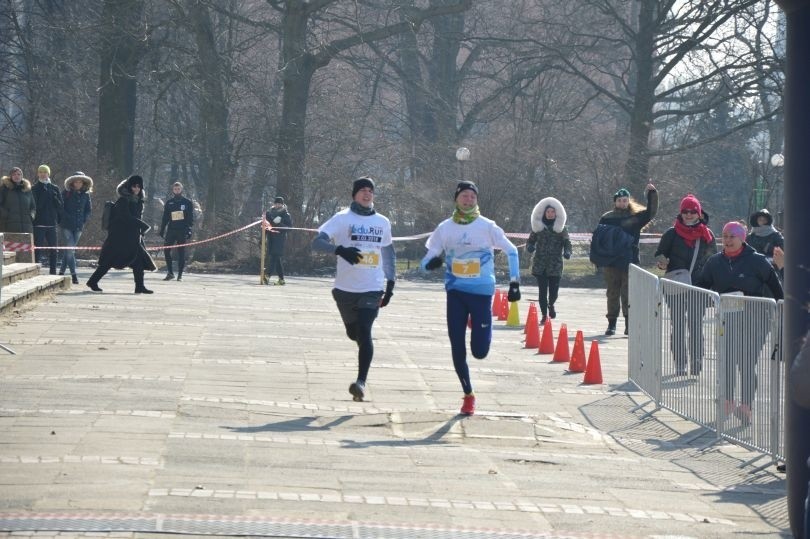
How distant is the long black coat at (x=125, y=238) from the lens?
20.7m

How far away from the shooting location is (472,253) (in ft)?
36.1

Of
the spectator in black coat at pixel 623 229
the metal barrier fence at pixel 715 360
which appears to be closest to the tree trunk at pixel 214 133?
the spectator in black coat at pixel 623 229

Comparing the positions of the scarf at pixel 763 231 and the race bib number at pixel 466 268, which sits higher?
the scarf at pixel 763 231

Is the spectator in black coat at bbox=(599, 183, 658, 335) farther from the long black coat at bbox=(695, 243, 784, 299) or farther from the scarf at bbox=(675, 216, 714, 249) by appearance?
the long black coat at bbox=(695, 243, 784, 299)

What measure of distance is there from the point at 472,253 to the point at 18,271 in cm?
945

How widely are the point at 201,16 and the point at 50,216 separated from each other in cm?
1130

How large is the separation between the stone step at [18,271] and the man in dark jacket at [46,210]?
2379mm

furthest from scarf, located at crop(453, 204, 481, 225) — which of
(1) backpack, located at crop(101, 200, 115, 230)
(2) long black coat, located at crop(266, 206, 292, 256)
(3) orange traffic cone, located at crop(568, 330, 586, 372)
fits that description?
(2) long black coat, located at crop(266, 206, 292, 256)

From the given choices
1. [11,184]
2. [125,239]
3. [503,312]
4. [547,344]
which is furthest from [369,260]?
[11,184]

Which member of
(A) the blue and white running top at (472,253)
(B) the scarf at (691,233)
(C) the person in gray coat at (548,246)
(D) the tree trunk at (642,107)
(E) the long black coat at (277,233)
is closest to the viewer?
(A) the blue and white running top at (472,253)

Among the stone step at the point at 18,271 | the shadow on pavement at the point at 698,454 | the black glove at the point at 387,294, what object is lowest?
the shadow on pavement at the point at 698,454

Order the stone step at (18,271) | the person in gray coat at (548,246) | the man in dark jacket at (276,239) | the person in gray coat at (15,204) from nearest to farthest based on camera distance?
the stone step at (18,271) → the person in gray coat at (548,246) → the person in gray coat at (15,204) → the man in dark jacket at (276,239)

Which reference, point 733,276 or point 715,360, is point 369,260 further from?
point 733,276

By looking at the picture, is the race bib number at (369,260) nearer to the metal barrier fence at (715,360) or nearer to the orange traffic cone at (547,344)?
the metal barrier fence at (715,360)
